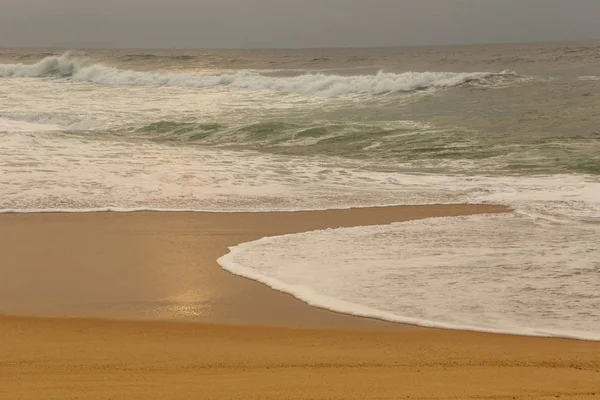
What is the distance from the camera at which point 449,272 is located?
619 centimetres

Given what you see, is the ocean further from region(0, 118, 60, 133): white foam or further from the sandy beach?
the sandy beach

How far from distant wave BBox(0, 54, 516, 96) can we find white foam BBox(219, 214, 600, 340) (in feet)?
70.2

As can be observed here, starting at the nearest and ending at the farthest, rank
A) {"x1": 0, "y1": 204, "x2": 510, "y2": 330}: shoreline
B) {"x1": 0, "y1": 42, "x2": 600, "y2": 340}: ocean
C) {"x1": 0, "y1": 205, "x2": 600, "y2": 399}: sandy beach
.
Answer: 1. {"x1": 0, "y1": 205, "x2": 600, "y2": 399}: sandy beach
2. {"x1": 0, "y1": 204, "x2": 510, "y2": 330}: shoreline
3. {"x1": 0, "y1": 42, "x2": 600, "y2": 340}: ocean

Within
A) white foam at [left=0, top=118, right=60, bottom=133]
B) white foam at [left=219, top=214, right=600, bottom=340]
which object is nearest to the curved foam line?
white foam at [left=219, top=214, right=600, bottom=340]

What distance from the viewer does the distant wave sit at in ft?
95.5

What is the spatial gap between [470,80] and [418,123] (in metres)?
10.6

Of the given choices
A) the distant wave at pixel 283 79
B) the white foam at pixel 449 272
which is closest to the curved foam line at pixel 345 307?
the white foam at pixel 449 272

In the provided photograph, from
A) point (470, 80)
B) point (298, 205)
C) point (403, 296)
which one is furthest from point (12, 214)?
point (470, 80)

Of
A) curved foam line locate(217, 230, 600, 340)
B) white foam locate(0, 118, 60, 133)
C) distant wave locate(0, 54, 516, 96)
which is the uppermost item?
distant wave locate(0, 54, 516, 96)

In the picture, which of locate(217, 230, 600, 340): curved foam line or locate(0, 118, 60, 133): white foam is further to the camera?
locate(0, 118, 60, 133): white foam

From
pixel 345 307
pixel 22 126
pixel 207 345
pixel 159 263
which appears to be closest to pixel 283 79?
pixel 22 126

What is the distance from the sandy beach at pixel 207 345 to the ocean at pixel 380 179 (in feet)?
1.09

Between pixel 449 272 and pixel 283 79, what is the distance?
1165 inches

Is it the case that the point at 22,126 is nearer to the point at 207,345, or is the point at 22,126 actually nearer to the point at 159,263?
the point at 159,263
